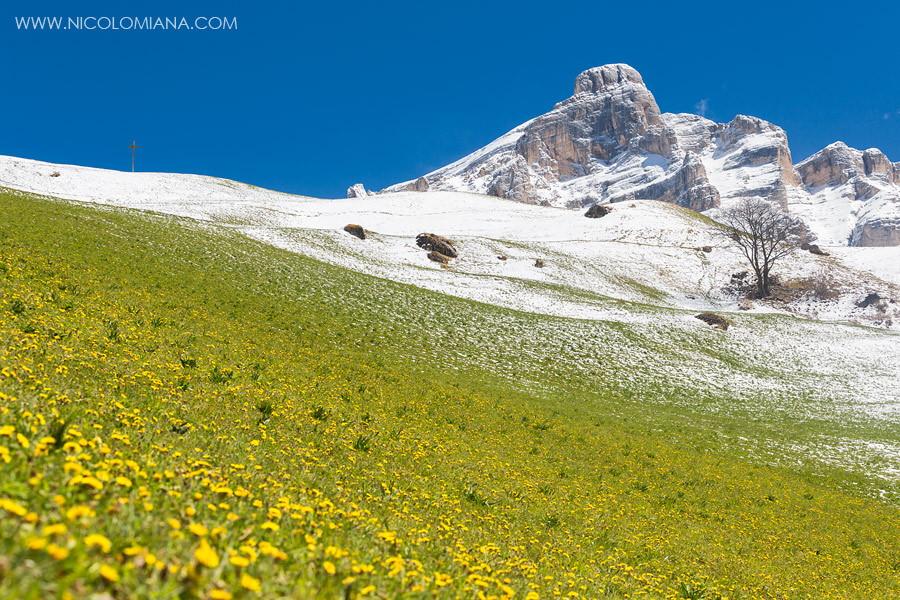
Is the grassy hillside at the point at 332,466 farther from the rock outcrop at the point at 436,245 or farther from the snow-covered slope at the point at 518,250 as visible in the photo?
the rock outcrop at the point at 436,245

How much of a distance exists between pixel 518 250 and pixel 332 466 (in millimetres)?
56751

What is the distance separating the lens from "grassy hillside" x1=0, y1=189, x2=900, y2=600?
3.61 meters

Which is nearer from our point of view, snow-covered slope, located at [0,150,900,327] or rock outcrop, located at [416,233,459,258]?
snow-covered slope, located at [0,150,900,327]

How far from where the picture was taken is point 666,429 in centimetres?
2302

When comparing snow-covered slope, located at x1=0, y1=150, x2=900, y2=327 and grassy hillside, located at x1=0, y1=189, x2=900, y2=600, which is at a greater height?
snow-covered slope, located at x1=0, y1=150, x2=900, y2=327

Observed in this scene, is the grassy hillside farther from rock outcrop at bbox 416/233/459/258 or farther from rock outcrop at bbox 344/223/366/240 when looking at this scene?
rock outcrop at bbox 416/233/459/258

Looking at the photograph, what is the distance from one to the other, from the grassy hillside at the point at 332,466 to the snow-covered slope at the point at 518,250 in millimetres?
18629

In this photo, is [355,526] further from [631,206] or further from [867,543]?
[631,206]

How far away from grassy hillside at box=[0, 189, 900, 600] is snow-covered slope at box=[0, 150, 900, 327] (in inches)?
733

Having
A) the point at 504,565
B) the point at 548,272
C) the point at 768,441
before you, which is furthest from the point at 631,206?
the point at 504,565

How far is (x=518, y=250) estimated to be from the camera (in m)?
63.3

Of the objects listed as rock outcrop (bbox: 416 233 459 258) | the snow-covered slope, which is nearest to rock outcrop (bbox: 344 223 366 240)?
the snow-covered slope

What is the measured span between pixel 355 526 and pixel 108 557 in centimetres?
309

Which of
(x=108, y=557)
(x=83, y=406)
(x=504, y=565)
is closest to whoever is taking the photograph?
(x=108, y=557)
